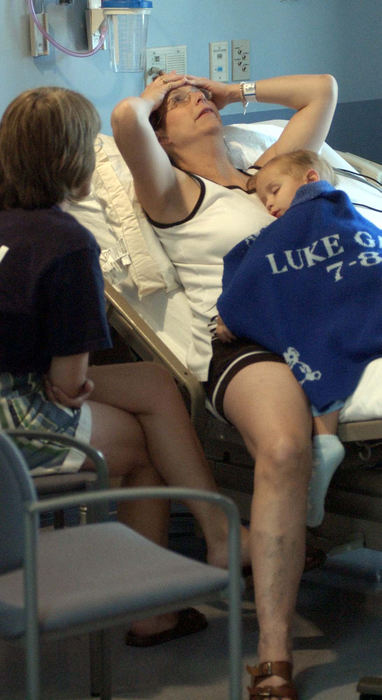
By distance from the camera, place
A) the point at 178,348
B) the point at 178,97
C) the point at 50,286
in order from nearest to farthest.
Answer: the point at 50,286 → the point at 178,348 → the point at 178,97

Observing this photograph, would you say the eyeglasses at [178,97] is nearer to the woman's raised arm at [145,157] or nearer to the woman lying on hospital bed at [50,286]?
the woman's raised arm at [145,157]

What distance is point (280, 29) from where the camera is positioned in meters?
3.84

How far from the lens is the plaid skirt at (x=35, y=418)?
74.0 inches

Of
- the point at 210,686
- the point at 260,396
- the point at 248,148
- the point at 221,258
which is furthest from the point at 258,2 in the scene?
the point at 210,686

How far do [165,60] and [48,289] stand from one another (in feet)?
5.92

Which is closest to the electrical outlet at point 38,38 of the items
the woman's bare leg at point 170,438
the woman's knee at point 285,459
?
the woman's bare leg at point 170,438

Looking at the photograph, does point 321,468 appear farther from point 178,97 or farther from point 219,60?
point 219,60

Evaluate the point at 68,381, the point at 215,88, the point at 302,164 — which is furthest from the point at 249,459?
the point at 215,88

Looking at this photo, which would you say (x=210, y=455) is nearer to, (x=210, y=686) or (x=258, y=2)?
(x=210, y=686)

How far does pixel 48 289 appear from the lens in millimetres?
1806

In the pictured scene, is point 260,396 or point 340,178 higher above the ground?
point 340,178

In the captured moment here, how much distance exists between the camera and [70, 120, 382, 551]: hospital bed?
2.16 metres

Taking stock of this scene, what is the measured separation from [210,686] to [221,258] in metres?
1.05

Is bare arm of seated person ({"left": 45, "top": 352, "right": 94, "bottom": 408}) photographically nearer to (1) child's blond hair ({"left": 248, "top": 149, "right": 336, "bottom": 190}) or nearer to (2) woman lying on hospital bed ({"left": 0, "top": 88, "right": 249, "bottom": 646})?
(2) woman lying on hospital bed ({"left": 0, "top": 88, "right": 249, "bottom": 646})
